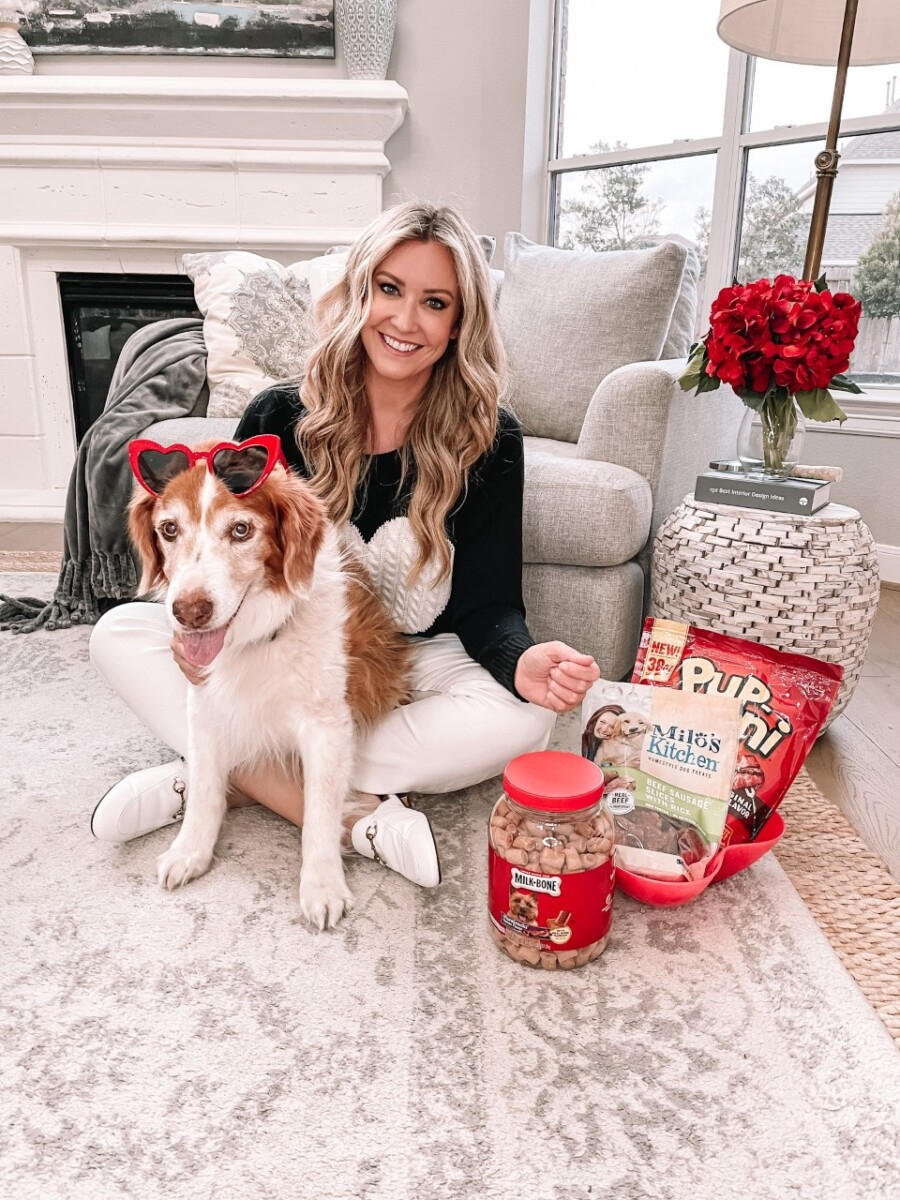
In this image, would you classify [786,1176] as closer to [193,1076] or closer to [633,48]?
[193,1076]

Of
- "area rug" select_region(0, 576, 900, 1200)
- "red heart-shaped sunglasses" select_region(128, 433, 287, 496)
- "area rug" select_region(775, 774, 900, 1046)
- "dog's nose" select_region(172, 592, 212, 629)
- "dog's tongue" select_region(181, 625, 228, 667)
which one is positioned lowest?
"area rug" select_region(775, 774, 900, 1046)

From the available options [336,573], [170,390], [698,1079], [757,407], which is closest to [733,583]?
[757,407]

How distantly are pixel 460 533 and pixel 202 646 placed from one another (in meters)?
0.59

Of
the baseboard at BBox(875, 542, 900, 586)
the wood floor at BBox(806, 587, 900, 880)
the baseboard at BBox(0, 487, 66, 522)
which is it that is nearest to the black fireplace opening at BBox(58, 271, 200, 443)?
the baseboard at BBox(0, 487, 66, 522)

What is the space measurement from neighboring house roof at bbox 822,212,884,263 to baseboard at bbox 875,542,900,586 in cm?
104

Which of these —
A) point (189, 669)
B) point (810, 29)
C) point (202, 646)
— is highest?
point (810, 29)

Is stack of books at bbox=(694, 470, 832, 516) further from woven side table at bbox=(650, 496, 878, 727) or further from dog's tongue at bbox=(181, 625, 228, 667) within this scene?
dog's tongue at bbox=(181, 625, 228, 667)

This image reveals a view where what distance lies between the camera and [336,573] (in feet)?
4.41

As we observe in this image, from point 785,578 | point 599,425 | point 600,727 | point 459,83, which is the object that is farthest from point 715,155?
point 600,727

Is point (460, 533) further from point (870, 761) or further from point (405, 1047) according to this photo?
point (870, 761)

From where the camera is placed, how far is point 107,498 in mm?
2324

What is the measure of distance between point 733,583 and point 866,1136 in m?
0.98

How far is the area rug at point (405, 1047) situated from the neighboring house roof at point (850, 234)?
2.52m

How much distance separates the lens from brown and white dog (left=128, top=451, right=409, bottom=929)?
1075mm
